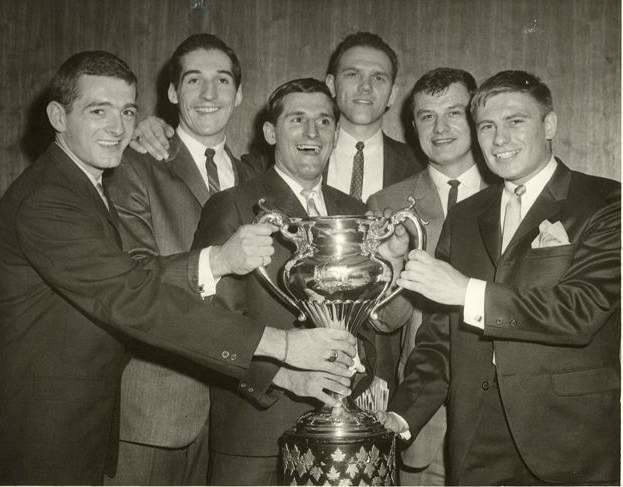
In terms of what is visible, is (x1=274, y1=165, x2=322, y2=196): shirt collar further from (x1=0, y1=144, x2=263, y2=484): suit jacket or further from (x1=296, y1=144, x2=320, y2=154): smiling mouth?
(x1=0, y1=144, x2=263, y2=484): suit jacket

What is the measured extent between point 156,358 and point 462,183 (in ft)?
4.33

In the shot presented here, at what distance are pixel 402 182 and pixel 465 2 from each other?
1.28 metres

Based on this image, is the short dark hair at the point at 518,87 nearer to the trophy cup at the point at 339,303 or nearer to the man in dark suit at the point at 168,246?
the trophy cup at the point at 339,303

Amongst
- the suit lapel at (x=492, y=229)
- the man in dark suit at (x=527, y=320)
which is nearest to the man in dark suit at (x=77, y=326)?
the man in dark suit at (x=527, y=320)

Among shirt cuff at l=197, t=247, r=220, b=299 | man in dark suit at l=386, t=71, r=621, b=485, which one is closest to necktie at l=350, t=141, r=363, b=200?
man in dark suit at l=386, t=71, r=621, b=485

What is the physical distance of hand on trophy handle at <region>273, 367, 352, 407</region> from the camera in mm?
2096

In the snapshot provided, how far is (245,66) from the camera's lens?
12.7 feet

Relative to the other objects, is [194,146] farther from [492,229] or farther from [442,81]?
[492,229]

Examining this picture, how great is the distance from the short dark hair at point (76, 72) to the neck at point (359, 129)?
1.21 m

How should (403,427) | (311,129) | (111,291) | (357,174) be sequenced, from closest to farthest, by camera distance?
1. (111,291)
2. (403,427)
3. (311,129)
4. (357,174)

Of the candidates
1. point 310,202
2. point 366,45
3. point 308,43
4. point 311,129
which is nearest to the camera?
point 310,202

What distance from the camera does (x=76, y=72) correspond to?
236 centimetres

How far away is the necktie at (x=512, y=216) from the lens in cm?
227

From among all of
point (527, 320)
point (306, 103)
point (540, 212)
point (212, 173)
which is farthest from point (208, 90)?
point (527, 320)
